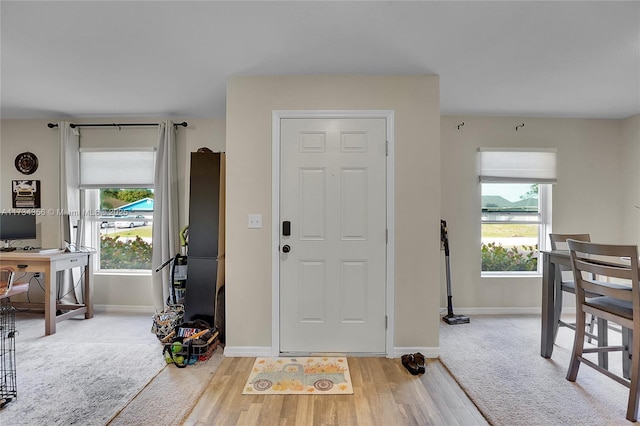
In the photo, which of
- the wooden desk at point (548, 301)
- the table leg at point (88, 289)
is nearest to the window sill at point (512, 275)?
the wooden desk at point (548, 301)

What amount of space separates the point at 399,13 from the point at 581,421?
8.86ft

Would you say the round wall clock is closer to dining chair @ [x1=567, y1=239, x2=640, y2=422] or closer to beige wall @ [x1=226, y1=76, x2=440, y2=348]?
beige wall @ [x1=226, y1=76, x2=440, y2=348]

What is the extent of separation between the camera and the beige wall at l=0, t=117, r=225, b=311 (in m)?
4.04

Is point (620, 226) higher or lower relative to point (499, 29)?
lower

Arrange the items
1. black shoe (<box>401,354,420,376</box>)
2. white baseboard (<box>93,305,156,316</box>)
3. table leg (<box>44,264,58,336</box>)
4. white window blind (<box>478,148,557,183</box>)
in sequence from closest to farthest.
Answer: black shoe (<box>401,354,420,376</box>) → table leg (<box>44,264,58,336</box>) → white window blind (<box>478,148,557,183</box>) → white baseboard (<box>93,305,156,316</box>)

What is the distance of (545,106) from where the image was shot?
3.57 meters

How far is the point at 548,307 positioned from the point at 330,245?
1920mm

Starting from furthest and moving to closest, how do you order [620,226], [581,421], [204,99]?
[620,226]
[204,99]
[581,421]

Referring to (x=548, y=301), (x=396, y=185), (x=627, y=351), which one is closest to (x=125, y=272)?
(x=396, y=185)

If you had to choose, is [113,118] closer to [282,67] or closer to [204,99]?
[204,99]

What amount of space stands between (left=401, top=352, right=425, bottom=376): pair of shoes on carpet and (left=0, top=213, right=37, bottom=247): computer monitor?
176 inches

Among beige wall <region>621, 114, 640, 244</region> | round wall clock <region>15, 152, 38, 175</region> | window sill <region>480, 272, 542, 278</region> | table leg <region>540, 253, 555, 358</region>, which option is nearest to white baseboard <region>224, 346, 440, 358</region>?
table leg <region>540, 253, 555, 358</region>

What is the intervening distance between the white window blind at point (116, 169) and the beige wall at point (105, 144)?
17 centimetres

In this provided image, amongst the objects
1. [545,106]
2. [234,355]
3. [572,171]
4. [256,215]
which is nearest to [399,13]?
[256,215]
